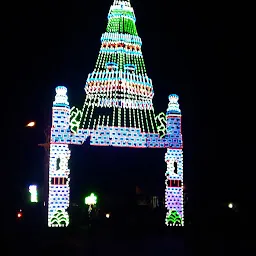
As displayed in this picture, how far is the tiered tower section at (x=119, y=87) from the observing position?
21547 millimetres

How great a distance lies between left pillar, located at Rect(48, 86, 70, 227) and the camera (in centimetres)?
1936

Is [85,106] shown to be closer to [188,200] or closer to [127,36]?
[127,36]

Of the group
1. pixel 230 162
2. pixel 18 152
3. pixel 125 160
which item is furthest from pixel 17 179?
pixel 230 162

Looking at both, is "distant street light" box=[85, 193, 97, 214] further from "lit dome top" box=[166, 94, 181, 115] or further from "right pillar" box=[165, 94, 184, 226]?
"lit dome top" box=[166, 94, 181, 115]

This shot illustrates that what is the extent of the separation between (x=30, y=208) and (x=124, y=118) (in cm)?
611

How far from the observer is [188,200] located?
28.0 meters

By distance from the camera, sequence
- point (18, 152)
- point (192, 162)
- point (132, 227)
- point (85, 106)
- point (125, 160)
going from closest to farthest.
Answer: point (132, 227) → point (85, 106) → point (125, 160) → point (18, 152) → point (192, 162)

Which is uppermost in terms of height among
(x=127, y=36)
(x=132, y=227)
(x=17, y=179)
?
(x=127, y=36)

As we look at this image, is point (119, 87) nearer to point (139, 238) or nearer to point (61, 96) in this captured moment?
point (61, 96)

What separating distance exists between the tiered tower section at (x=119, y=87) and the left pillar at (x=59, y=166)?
1162 mm

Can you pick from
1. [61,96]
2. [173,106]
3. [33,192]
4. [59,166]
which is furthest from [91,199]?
[173,106]

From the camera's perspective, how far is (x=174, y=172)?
856 inches

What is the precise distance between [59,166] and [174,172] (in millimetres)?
5455

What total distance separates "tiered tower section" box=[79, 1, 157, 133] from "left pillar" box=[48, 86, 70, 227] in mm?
1162
